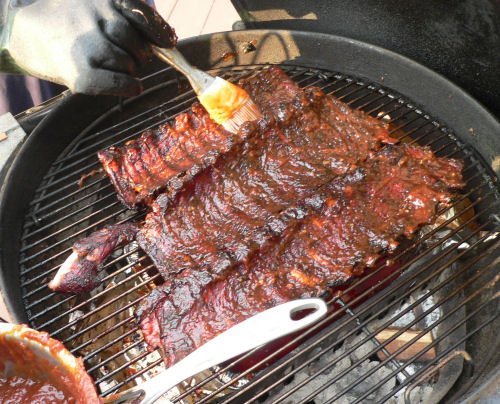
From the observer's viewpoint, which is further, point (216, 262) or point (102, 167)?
point (102, 167)

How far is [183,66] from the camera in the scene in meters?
2.89

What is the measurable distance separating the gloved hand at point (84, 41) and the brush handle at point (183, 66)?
0.12 meters

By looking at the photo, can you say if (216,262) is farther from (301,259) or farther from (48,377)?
(48,377)

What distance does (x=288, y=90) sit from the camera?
3186 millimetres

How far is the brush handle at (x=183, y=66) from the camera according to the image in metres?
2.88

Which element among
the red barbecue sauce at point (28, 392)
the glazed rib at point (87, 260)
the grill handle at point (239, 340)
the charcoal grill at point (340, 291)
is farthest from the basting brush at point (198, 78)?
the red barbecue sauce at point (28, 392)

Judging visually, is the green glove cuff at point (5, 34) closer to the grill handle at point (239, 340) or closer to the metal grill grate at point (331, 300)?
the metal grill grate at point (331, 300)

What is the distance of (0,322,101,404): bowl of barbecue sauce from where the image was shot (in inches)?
73.1

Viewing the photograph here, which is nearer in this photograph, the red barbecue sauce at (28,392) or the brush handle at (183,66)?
the red barbecue sauce at (28,392)

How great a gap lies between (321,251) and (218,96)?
110 cm

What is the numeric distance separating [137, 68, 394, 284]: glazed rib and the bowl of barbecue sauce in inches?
32.4

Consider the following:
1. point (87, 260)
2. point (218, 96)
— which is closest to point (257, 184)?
point (218, 96)

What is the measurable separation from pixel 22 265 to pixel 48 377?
1010 millimetres

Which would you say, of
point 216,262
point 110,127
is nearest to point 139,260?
point 216,262
